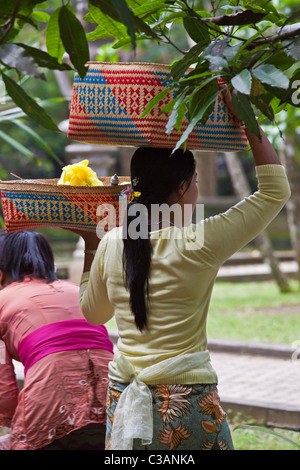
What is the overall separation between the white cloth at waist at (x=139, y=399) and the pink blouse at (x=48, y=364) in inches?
23.6

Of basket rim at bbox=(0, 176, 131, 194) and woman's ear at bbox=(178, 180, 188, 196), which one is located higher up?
basket rim at bbox=(0, 176, 131, 194)

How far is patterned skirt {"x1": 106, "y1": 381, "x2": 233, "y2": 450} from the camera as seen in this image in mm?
1867

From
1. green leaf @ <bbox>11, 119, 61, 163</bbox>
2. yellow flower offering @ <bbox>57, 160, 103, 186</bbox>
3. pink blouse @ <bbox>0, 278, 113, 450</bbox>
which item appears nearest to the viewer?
yellow flower offering @ <bbox>57, 160, 103, 186</bbox>

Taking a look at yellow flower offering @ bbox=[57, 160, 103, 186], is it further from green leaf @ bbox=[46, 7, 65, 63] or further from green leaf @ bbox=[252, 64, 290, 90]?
green leaf @ bbox=[252, 64, 290, 90]

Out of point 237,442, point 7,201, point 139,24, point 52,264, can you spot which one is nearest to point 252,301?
point 237,442

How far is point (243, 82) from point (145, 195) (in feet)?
2.03

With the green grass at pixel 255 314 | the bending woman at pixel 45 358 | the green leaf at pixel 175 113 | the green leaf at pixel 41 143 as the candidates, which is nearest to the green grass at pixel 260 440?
the bending woman at pixel 45 358

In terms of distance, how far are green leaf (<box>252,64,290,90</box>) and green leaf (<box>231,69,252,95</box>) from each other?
1.0 inches

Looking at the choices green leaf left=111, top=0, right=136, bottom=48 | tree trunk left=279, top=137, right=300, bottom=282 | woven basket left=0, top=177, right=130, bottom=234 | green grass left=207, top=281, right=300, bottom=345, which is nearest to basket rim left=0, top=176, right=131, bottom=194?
woven basket left=0, top=177, right=130, bottom=234

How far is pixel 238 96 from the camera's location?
1.57 metres

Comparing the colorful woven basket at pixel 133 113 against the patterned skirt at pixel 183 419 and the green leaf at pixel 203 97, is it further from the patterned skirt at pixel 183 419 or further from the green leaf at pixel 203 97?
the patterned skirt at pixel 183 419

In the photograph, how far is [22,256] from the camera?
2.84 m

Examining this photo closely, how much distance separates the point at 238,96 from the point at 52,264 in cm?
156

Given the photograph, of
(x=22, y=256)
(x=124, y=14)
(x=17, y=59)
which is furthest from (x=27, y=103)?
(x=22, y=256)
